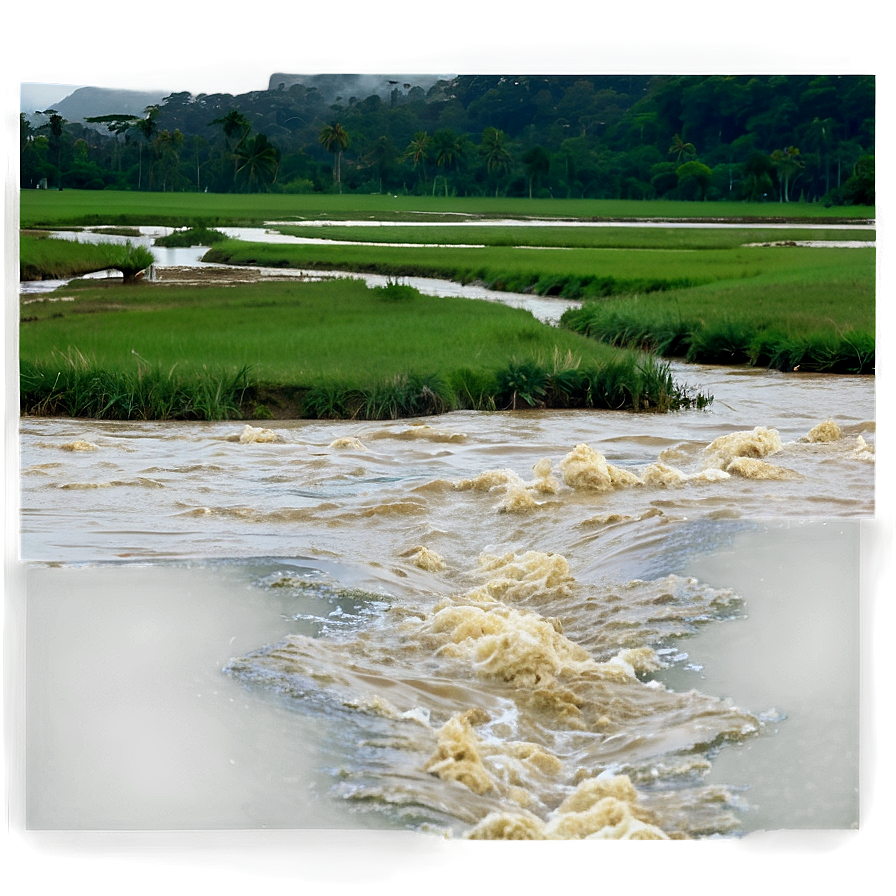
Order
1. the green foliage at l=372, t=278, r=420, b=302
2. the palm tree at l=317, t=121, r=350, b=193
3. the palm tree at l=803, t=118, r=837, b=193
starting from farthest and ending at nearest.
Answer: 1. the green foliage at l=372, t=278, r=420, b=302
2. the palm tree at l=317, t=121, r=350, b=193
3. the palm tree at l=803, t=118, r=837, b=193

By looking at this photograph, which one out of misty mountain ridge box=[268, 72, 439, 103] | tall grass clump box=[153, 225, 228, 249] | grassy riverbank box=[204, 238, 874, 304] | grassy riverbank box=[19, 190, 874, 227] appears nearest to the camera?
misty mountain ridge box=[268, 72, 439, 103]

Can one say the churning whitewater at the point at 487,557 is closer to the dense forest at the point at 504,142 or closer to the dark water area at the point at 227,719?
the dark water area at the point at 227,719

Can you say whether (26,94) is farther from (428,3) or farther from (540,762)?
(540,762)

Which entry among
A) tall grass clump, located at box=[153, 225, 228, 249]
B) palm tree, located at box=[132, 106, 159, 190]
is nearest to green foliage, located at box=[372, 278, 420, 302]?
tall grass clump, located at box=[153, 225, 228, 249]

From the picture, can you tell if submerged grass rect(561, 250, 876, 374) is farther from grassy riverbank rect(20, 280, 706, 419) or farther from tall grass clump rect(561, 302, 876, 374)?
grassy riverbank rect(20, 280, 706, 419)

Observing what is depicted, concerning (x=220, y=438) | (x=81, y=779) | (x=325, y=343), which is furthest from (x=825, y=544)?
(x=325, y=343)

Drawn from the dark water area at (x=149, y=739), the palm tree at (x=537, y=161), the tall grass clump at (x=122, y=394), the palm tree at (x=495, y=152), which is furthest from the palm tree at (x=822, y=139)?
the tall grass clump at (x=122, y=394)

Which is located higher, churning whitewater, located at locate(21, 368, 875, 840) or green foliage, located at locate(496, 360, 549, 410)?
green foliage, located at locate(496, 360, 549, 410)
